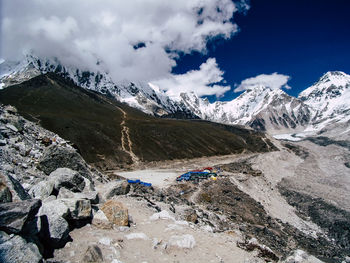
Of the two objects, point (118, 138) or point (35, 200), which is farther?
point (118, 138)

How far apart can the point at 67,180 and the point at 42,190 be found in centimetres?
180

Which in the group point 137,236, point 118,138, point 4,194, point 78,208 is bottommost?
point 137,236

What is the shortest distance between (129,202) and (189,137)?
10971 centimetres

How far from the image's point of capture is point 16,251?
20.4 feet

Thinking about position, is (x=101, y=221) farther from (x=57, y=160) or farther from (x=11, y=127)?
(x=11, y=127)

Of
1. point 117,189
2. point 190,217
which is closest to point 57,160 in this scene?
point 117,189

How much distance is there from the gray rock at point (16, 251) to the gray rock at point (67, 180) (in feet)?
21.0

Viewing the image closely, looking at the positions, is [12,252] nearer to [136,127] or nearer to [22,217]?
[22,217]

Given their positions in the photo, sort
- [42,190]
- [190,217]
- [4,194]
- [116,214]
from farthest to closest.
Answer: [190,217] → [116,214] → [42,190] → [4,194]

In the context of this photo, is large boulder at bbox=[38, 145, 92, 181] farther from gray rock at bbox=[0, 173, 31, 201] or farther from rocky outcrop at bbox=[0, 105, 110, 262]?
gray rock at bbox=[0, 173, 31, 201]

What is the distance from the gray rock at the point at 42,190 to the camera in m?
11.3

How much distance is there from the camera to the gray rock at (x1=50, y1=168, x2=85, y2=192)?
41.7ft

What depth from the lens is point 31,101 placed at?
477ft

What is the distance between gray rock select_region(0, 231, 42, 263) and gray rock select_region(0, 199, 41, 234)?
297 mm
